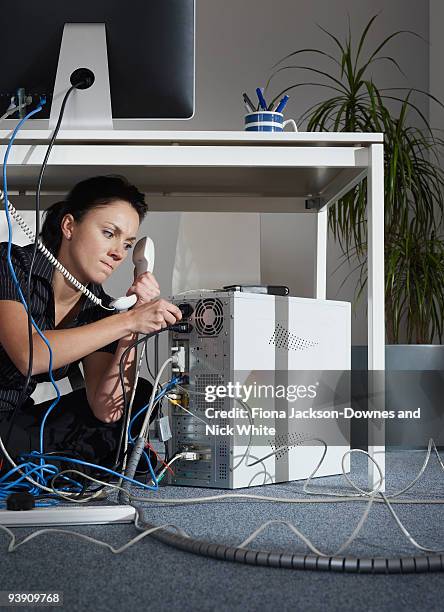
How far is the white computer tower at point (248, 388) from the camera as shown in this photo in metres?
1.71

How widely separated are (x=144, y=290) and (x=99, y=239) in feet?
0.58

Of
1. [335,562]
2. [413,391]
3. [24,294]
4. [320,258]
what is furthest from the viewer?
[413,391]

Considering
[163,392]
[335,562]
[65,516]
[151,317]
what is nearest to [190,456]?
[163,392]

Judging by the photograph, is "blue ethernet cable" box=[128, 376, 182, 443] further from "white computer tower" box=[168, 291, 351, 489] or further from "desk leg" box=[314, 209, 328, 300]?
"desk leg" box=[314, 209, 328, 300]

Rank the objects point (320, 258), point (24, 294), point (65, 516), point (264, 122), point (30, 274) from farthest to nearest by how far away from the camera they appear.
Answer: point (320, 258) → point (264, 122) → point (24, 294) → point (30, 274) → point (65, 516)

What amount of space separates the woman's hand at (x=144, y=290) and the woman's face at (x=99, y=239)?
102 millimetres

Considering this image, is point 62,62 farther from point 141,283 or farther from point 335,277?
point 335,277

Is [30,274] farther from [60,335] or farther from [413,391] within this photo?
[413,391]

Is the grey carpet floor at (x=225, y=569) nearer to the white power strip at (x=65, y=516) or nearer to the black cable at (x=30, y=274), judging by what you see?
the white power strip at (x=65, y=516)

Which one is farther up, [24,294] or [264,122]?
[264,122]

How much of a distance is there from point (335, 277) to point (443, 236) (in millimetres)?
616

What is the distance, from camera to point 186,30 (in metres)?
1.65

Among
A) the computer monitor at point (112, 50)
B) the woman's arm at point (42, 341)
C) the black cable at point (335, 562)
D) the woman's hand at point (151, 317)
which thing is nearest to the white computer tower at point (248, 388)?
the woman's hand at point (151, 317)

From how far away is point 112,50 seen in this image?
169 centimetres
